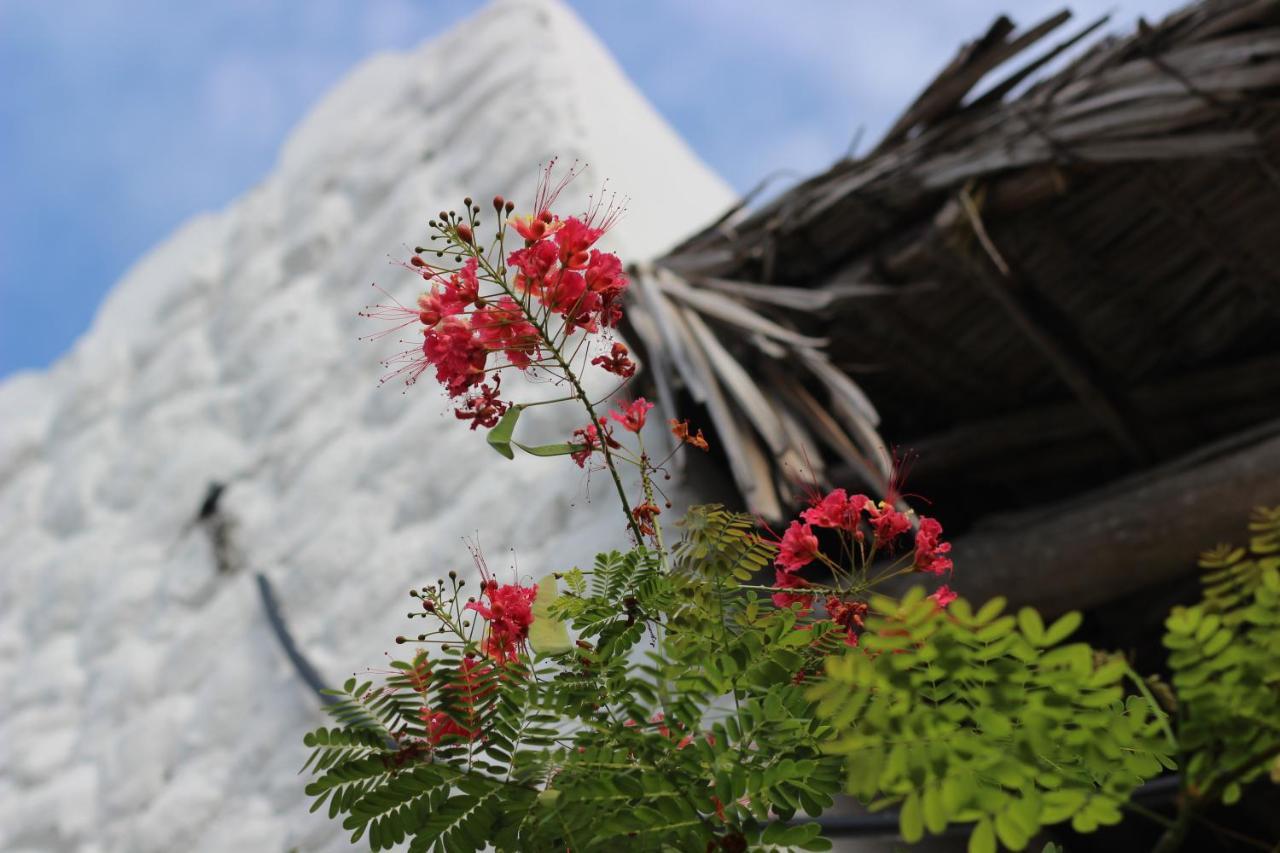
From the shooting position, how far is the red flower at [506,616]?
3.04 feet

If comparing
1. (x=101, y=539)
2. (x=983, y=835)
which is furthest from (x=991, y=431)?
(x=101, y=539)

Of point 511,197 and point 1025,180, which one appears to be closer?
point 1025,180

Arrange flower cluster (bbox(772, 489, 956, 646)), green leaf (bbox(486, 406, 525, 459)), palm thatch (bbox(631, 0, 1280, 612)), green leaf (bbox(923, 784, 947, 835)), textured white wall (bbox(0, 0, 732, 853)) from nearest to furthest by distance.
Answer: green leaf (bbox(923, 784, 947, 835)) < green leaf (bbox(486, 406, 525, 459)) < flower cluster (bbox(772, 489, 956, 646)) < palm thatch (bbox(631, 0, 1280, 612)) < textured white wall (bbox(0, 0, 732, 853))

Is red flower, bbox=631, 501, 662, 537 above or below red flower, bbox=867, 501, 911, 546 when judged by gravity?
above

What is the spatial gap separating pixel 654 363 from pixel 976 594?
0.64 metres

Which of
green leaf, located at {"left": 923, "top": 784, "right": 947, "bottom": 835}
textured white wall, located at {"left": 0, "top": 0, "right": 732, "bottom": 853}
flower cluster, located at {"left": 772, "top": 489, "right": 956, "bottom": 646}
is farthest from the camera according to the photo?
textured white wall, located at {"left": 0, "top": 0, "right": 732, "bottom": 853}

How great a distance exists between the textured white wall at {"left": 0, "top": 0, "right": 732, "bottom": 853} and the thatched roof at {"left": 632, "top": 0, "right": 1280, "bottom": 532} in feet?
1.39

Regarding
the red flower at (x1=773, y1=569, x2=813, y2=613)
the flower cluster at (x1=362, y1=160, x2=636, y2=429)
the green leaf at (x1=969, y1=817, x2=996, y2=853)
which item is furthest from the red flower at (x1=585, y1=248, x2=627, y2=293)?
the green leaf at (x1=969, y1=817, x2=996, y2=853)

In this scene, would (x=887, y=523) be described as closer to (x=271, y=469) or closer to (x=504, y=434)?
(x=504, y=434)

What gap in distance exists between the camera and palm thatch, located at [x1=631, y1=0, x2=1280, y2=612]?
5.83ft

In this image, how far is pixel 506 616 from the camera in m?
0.95

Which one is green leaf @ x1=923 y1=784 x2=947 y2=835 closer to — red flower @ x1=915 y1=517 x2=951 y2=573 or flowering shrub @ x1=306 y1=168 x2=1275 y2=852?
flowering shrub @ x1=306 y1=168 x2=1275 y2=852

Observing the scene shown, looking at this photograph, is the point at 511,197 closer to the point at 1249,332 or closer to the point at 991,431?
the point at 991,431

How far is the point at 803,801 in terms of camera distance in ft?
2.69
